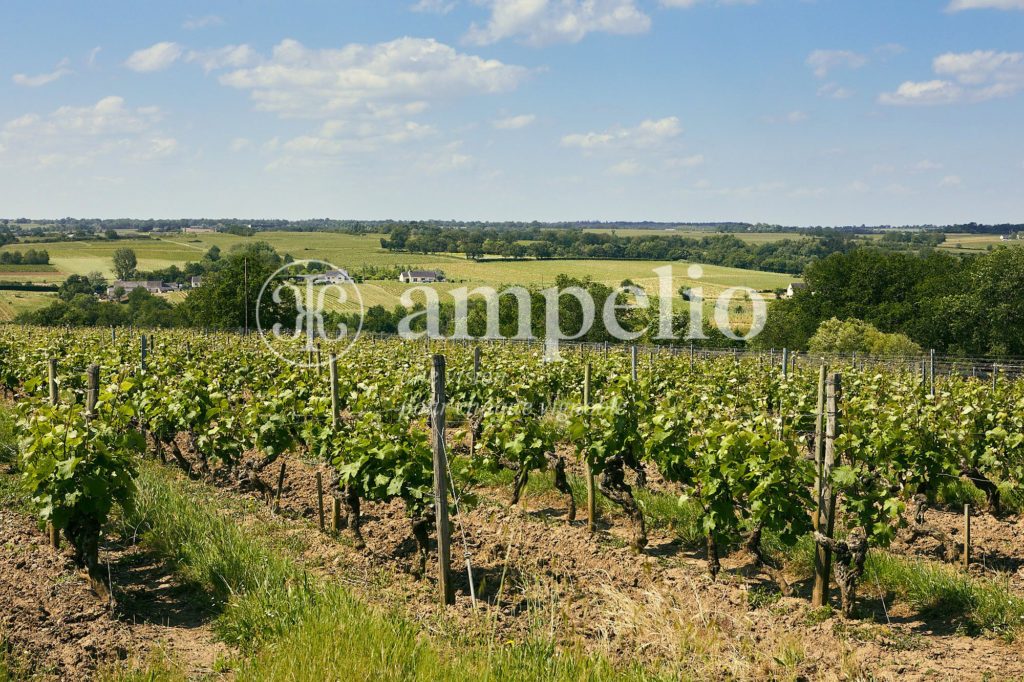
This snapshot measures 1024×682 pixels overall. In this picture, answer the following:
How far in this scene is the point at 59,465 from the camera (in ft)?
19.8

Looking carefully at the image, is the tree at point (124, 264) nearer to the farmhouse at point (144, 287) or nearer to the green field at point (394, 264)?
the green field at point (394, 264)

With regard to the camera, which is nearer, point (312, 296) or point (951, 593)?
point (951, 593)

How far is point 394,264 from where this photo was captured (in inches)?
3258

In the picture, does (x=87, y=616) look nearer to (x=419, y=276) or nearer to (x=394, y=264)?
(x=419, y=276)

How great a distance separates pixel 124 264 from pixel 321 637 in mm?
95015

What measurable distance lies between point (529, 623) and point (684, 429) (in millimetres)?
2931


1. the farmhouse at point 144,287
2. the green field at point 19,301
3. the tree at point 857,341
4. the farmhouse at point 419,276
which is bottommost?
the tree at point 857,341

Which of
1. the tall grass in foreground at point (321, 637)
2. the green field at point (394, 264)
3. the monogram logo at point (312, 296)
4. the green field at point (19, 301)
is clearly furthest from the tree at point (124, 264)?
the tall grass in foreground at point (321, 637)

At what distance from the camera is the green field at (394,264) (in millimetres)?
73375

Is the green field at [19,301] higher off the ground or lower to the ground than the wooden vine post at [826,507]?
lower

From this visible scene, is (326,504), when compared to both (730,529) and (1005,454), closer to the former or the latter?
(730,529)

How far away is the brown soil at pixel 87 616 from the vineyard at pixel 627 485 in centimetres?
22

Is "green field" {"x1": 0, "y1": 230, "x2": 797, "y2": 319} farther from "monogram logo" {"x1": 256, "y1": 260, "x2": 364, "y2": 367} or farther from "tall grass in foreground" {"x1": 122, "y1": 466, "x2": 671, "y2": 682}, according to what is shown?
"tall grass in foreground" {"x1": 122, "y1": 466, "x2": 671, "y2": 682}

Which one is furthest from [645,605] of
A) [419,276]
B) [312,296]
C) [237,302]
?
[419,276]
